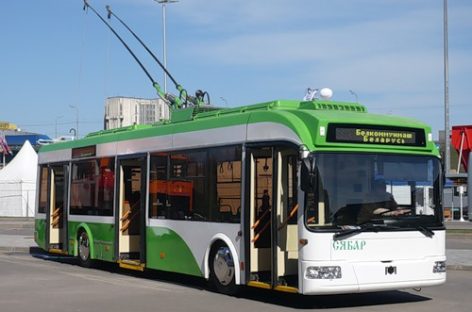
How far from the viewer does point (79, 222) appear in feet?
55.9

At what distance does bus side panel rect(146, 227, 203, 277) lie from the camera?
1270 cm

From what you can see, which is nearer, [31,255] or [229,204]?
[229,204]

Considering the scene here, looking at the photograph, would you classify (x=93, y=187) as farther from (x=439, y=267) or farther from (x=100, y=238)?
(x=439, y=267)

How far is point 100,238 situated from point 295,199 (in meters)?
6.88

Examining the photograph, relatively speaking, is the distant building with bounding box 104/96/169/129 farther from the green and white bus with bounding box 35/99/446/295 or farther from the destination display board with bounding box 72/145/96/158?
the green and white bus with bounding box 35/99/446/295

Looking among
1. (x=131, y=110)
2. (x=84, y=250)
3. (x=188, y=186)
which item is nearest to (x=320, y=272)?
(x=188, y=186)

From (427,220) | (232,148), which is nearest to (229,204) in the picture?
(232,148)

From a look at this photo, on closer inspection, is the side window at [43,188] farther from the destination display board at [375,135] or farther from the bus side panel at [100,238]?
the destination display board at [375,135]

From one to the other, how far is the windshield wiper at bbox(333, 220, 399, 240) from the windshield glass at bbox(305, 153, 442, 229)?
5 cm

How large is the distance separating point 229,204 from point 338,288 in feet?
8.61

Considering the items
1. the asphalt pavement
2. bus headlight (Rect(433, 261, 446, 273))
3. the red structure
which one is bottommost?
the asphalt pavement

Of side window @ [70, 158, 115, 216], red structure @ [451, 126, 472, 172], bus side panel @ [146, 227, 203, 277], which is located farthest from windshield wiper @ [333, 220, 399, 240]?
red structure @ [451, 126, 472, 172]

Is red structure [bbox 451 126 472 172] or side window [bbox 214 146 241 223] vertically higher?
red structure [bbox 451 126 472 172]

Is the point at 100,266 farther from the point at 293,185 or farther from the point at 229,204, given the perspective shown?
the point at 293,185
